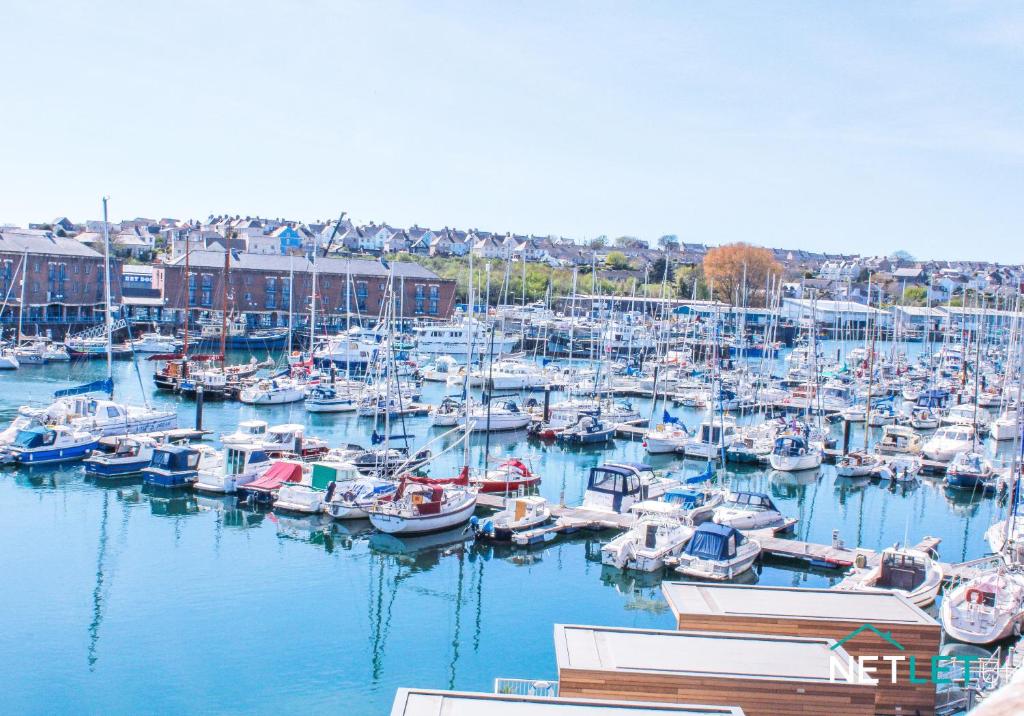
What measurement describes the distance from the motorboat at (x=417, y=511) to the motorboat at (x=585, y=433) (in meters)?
13.0

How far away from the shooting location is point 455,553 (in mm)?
20875

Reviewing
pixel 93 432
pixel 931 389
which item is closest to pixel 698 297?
pixel 931 389

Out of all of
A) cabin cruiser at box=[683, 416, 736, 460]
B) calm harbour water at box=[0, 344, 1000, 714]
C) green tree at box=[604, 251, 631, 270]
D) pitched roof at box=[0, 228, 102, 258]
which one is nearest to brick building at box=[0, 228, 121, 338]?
pitched roof at box=[0, 228, 102, 258]

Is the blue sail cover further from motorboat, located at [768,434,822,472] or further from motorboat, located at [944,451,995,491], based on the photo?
motorboat, located at [944,451,995,491]

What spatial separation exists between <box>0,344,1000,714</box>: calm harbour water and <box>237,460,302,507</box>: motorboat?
677 mm

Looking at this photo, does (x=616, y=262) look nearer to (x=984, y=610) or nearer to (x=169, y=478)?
(x=169, y=478)

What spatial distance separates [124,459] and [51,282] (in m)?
45.4

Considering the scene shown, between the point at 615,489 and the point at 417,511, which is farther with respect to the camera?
the point at 615,489

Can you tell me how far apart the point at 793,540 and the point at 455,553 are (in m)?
7.88

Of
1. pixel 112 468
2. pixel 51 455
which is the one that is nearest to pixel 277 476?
pixel 112 468

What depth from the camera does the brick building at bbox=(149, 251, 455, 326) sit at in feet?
231

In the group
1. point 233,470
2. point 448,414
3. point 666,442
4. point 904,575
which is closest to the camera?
point 904,575

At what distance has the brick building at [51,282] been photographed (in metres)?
62.6

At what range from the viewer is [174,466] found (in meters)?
25.8
